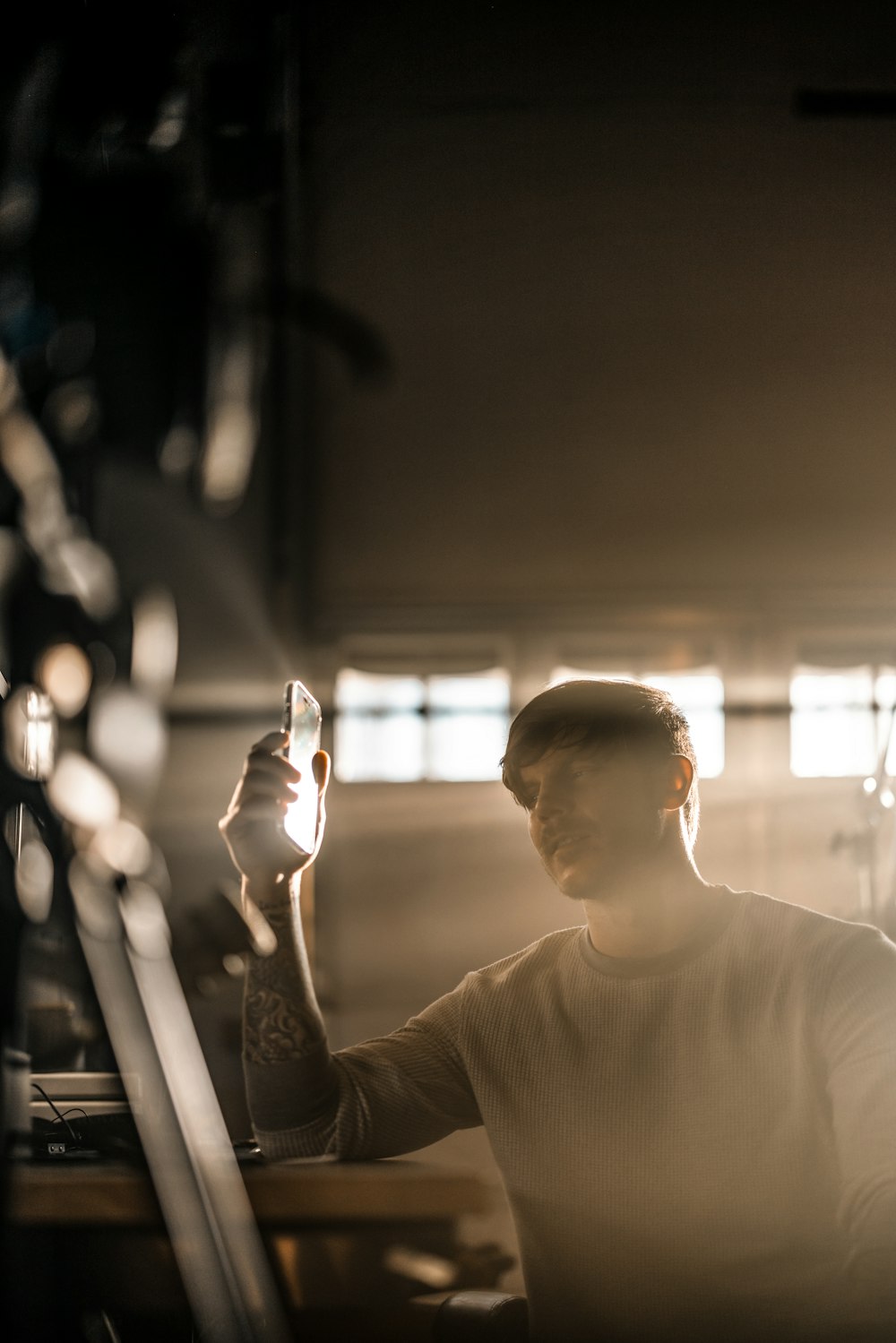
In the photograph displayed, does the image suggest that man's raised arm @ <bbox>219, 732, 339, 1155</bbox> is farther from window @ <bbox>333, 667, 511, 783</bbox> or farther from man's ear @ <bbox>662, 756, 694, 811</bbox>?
window @ <bbox>333, 667, 511, 783</bbox>

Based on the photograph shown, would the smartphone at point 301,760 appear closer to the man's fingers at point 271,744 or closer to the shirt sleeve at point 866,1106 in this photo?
the man's fingers at point 271,744

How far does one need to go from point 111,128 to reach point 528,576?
1672 millimetres

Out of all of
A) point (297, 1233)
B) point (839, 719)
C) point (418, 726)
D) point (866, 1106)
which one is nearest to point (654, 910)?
point (866, 1106)

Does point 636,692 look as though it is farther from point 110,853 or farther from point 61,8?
point 61,8

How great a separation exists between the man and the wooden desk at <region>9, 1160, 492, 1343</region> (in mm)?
53

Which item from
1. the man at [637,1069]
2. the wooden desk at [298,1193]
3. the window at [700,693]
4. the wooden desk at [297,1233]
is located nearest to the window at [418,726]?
the window at [700,693]

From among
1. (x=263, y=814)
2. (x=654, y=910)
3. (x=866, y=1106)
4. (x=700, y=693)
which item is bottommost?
(x=866, y=1106)

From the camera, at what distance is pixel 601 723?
1146 millimetres

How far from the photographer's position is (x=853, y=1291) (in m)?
0.90

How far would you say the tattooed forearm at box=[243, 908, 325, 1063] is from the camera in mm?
984

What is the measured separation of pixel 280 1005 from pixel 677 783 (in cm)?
46

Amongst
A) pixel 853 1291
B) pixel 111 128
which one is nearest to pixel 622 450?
pixel 111 128

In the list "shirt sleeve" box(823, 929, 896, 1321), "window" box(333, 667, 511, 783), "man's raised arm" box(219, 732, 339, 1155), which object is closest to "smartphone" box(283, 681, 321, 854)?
"man's raised arm" box(219, 732, 339, 1155)

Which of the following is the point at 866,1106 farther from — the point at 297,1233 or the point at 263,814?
the point at 297,1233
